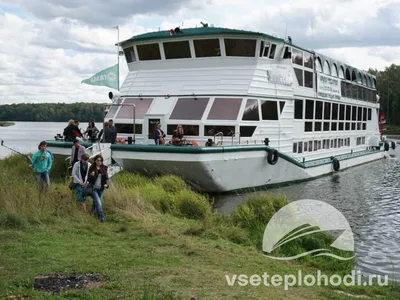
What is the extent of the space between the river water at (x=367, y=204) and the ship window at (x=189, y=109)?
2.84 metres

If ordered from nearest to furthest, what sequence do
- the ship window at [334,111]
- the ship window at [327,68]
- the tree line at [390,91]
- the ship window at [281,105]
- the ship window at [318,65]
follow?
the ship window at [281,105] < the ship window at [318,65] < the ship window at [327,68] < the ship window at [334,111] < the tree line at [390,91]

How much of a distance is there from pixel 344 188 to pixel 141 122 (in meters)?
8.04

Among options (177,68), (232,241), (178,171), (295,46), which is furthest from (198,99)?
(232,241)

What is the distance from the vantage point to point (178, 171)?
14469 mm

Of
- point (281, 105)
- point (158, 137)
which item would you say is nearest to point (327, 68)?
point (281, 105)

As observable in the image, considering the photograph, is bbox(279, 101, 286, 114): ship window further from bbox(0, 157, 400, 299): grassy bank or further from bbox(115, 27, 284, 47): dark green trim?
bbox(0, 157, 400, 299): grassy bank

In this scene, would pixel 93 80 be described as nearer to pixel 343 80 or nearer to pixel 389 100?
pixel 343 80

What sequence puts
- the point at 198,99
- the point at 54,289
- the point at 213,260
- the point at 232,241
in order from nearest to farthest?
the point at 54,289, the point at 213,260, the point at 232,241, the point at 198,99

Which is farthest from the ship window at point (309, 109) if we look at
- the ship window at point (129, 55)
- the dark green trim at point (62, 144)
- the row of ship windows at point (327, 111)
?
the dark green trim at point (62, 144)

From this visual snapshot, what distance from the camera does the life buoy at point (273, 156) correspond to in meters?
16.0

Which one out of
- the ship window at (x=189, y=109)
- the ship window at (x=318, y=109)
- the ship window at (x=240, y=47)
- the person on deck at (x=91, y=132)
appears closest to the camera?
the ship window at (x=189, y=109)

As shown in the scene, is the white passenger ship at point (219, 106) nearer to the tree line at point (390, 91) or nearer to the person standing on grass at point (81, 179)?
the person standing on grass at point (81, 179)

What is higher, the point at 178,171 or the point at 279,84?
the point at 279,84

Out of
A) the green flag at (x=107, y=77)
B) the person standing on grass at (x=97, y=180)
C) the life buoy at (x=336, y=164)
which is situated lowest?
the life buoy at (x=336, y=164)
